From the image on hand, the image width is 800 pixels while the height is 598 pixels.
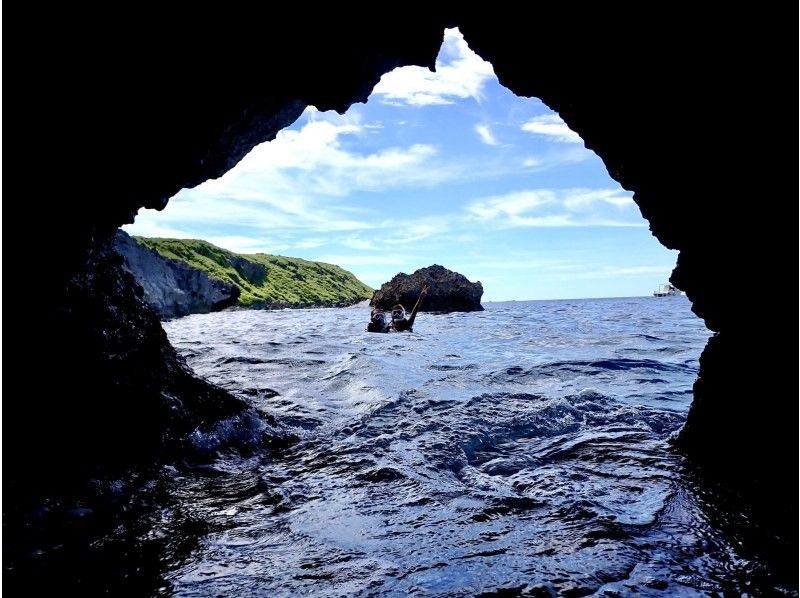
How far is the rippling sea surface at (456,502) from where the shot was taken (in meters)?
3.43

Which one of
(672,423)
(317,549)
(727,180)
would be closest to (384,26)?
(727,180)

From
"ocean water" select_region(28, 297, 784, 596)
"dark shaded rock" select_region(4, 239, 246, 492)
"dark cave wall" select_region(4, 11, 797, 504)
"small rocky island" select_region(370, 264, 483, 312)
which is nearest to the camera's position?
"ocean water" select_region(28, 297, 784, 596)

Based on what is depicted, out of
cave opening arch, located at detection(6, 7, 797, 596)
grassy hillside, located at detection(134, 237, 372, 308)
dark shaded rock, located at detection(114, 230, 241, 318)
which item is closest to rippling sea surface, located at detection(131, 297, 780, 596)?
cave opening arch, located at detection(6, 7, 797, 596)

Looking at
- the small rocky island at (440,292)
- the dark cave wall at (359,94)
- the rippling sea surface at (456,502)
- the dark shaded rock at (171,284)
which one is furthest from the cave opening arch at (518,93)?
the small rocky island at (440,292)

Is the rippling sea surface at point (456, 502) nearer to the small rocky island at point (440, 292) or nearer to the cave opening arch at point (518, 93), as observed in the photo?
the cave opening arch at point (518, 93)

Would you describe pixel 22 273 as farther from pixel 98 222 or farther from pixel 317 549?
pixel 317 549

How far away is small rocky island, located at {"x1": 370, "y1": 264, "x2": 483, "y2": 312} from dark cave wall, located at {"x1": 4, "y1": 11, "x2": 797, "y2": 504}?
258 ft

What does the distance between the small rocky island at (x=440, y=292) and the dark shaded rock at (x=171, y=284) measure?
31419 millimetres

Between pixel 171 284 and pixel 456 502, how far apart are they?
71.9 meters

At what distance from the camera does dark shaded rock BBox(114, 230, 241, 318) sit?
5894 centimetres

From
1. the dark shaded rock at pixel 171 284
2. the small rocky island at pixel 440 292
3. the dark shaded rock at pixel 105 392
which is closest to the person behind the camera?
the dark shaded rock at pixel 105 392

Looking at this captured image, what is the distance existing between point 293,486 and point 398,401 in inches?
180

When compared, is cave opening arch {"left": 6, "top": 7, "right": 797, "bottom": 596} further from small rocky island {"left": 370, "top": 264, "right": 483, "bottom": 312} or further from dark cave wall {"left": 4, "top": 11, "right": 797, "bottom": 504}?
small rocky island {"left": 370, "top": 264, "right": 483, "bottom": 312}

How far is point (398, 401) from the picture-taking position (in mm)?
9938
